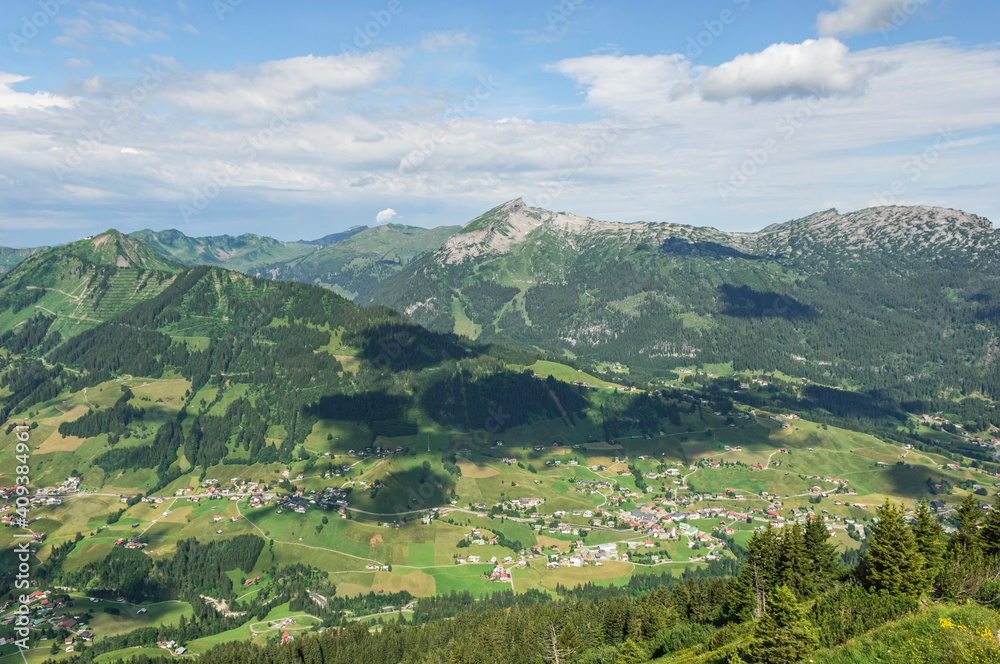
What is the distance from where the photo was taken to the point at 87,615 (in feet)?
500

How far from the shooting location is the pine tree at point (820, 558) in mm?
69688

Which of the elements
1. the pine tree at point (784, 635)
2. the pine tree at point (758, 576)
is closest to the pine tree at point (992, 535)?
the pine tree at point (758, 576)

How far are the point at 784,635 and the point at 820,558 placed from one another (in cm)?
3941

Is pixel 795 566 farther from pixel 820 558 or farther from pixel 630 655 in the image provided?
pixel 630 655

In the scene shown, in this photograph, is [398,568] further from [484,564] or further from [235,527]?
[235,527]

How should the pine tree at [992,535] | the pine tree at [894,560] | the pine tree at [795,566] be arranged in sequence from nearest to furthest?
the pine tree at [894,560]
the pine tree at [992,535]
the pine tree at [795,566]

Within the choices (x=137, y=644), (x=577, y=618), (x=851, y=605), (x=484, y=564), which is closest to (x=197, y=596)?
(x=137, y=644)

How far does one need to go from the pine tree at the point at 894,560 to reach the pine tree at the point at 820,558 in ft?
47.4

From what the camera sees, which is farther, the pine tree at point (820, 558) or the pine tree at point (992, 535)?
the pine tree at point (820, 558)

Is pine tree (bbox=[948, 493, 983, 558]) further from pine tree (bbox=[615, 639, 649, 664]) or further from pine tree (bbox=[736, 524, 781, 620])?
pine tree (bbox=[615, 639, 649, 664])

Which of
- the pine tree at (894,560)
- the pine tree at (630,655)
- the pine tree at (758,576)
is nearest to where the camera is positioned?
the pine tree at (894,560)

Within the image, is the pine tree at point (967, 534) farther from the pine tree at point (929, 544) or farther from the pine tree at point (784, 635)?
the pine tree at point (784, 635)

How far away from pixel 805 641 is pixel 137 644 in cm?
17171

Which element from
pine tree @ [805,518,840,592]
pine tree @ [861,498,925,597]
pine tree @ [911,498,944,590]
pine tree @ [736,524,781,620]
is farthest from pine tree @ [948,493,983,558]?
pine tree @ [736,524,781,620]
